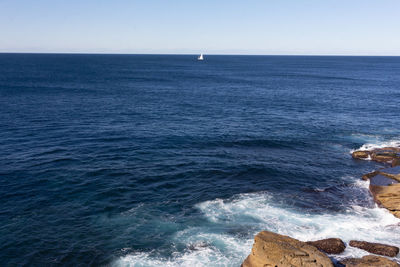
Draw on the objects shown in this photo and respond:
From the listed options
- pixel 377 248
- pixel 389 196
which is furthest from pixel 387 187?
pixel 377 248

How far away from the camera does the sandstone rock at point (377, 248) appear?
32500 millimetres

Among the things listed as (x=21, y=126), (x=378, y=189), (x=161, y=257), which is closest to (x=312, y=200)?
(x=378, y=189)

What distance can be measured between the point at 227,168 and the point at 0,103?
8142 centimetres

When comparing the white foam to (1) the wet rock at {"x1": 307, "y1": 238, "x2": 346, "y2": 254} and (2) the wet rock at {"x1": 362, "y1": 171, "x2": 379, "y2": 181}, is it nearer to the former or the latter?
(1) the wet rock at {"x1": 307, "y1": 238, "x2": 346, "y2": 254}

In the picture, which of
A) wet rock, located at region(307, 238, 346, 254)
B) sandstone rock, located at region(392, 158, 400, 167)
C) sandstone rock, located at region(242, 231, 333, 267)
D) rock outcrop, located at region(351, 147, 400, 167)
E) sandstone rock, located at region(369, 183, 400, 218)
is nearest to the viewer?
sandstone rock, located at region(242, 231, 333, 267)

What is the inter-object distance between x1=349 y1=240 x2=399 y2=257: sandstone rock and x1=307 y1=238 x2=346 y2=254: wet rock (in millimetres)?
1708

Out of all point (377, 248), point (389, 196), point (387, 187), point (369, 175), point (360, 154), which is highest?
point (360, 154)

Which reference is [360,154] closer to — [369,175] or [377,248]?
[369,175]

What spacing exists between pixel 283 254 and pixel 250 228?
1043 centimetres

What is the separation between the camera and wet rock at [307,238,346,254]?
108ft

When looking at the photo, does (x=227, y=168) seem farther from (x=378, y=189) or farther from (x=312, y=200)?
(x=378, y=189)

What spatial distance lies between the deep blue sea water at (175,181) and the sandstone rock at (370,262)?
241 cm

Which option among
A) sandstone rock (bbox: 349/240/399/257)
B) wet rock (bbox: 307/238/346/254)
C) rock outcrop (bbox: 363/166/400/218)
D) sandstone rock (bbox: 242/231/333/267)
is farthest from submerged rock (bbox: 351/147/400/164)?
sandstone rock (bbox: 242/231/333/267)

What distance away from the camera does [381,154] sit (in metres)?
61.2
